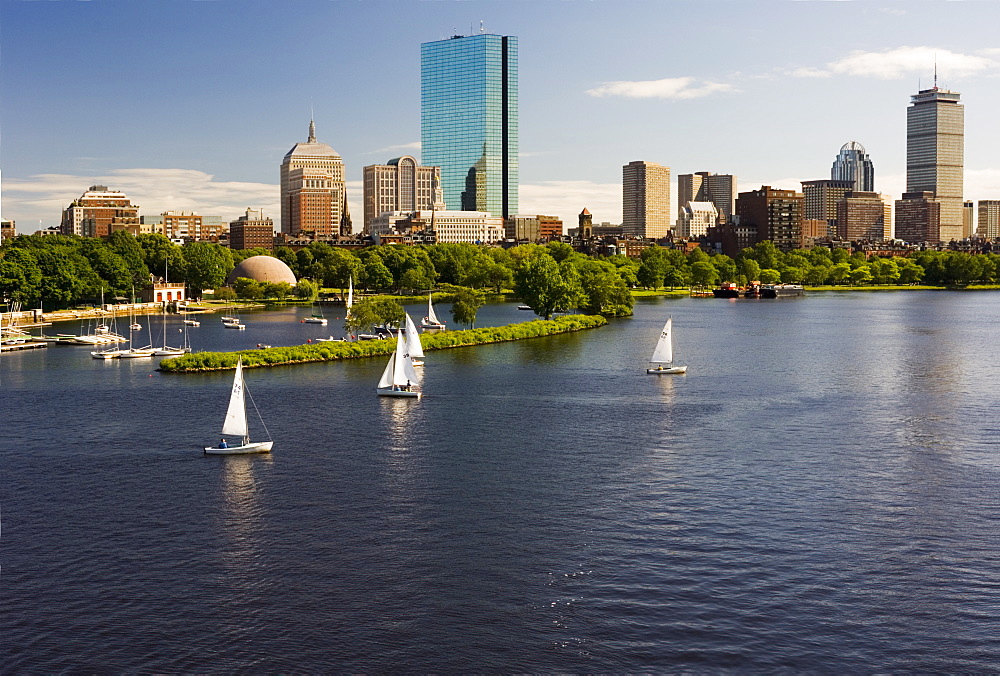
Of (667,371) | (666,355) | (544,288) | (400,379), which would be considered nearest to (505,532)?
(400,379)

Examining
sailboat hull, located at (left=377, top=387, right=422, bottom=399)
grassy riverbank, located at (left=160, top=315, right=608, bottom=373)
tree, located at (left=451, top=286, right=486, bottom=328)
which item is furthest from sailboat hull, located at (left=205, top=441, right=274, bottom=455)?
tree, located at (left=451, top=286, right=486, bottom=328)

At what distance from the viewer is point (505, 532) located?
160 ft

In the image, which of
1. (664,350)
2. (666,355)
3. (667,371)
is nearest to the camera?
(667,371)

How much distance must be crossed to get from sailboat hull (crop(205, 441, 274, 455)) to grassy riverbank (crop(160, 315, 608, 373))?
127 feet

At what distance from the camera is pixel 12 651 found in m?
36.9

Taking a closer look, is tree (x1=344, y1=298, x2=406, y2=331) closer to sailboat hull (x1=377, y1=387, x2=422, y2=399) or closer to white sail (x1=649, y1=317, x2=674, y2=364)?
white sail (x1=649, y1=317, x2=674, y2=364)

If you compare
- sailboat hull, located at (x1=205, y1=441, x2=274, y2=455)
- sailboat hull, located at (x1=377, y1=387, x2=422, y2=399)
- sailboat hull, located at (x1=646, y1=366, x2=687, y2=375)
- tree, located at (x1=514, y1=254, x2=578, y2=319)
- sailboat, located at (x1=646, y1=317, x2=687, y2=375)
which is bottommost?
sailboat hull, located at (x1=205, y1=441, x2=274, y2=455)

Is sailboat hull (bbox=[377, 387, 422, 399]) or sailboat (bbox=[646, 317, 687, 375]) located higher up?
sailboat (bbox=[646, 317, 687, 375])

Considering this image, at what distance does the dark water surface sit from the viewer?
37.4 meters

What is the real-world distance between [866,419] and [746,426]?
1015cm

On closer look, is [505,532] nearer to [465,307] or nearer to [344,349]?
[344,349]

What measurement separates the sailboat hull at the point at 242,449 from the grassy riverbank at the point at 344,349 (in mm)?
38742

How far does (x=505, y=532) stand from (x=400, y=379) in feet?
126

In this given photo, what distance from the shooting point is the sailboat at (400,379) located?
8581 centimetres
